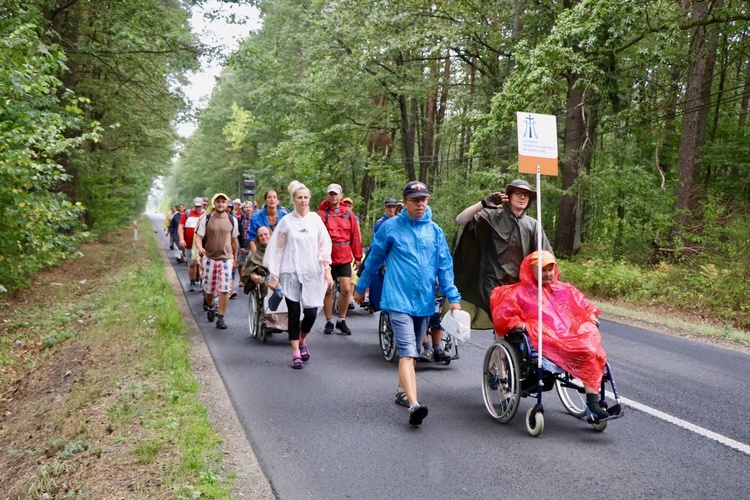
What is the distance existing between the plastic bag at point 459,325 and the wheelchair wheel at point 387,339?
2.58 meters

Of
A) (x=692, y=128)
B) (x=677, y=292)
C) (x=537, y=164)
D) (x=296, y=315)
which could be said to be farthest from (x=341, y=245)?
(x=692, y=128)

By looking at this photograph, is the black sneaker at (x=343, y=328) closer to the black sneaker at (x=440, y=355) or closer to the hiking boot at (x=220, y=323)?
the hiking boot at (x=220, y=323)

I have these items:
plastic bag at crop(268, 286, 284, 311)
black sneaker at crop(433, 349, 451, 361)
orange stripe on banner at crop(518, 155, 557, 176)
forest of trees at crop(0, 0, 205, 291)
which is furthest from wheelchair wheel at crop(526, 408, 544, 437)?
forest of trees at crop(0, 0, 205, 291)

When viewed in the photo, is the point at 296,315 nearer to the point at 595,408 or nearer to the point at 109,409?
the point at 109,409

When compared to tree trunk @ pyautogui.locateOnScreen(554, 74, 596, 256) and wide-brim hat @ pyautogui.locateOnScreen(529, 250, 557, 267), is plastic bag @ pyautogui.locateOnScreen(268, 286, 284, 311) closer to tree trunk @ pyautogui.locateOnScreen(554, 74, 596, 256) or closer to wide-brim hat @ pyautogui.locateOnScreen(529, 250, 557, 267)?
wide-brim hat @ pyautogui.locateOnScreen(529, 250, 557, 267)

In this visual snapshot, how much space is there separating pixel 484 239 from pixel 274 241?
8.95 ft

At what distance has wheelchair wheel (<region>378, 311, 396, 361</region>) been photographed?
298 inches

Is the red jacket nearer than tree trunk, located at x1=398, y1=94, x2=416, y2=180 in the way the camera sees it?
Yes

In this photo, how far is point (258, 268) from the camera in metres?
8.76

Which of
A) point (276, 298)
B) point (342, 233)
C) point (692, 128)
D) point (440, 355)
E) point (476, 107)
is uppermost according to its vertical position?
point (476, 107)

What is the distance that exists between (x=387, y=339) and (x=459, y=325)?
9.53 ft

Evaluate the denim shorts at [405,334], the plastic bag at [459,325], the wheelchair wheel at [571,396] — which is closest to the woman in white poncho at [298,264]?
the denim shorts at [405,334]

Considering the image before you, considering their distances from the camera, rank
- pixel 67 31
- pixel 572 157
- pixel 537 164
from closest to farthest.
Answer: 1. pixel 537 164
2. pixel 67 31
3. pixel 572 157

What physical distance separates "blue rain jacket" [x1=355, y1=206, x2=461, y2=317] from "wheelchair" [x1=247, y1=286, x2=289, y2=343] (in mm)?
2906
